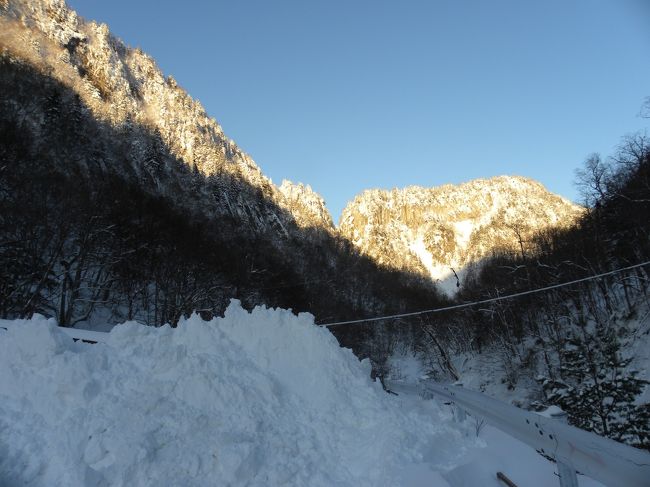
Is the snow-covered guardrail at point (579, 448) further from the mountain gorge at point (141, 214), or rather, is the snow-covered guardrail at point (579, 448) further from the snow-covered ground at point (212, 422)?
the mountain gorge at point (141, 214)

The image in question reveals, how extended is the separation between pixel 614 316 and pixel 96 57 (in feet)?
296

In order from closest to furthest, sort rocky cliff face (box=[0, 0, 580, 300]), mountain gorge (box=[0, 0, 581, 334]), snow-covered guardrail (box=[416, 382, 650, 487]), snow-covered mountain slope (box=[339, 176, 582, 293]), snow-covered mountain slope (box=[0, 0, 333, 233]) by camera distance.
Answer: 1. snow-covered guardrail (box=[416, 382, 650, 487])
2. mountain gorge (box=[0, 0, 581, 334])
3. rocky cliff face (box=[0, 0, 580, 300])
4. snow-covered mountain slope (box=[0, 0, 333, 233])
5. snow-covered mountain slope (box=[339, 176, 582, 293])

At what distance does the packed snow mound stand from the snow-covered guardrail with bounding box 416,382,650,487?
1005mm

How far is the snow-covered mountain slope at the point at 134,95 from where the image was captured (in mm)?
63281

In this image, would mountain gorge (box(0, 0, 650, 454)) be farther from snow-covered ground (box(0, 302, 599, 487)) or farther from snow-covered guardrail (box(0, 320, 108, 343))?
snow-covered guardrail (box(0, 320, 108, 343))

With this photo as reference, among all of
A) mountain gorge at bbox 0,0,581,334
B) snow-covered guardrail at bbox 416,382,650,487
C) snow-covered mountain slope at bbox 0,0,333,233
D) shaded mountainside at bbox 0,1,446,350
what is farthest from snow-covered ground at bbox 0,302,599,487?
snow-covered mountain slope at bbox 0,0,333,233

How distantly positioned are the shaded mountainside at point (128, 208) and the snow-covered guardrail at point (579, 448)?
2337 centimetres

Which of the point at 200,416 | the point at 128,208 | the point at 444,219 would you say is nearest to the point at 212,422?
the point at 200,416

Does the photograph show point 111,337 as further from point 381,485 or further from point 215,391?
point 381,485

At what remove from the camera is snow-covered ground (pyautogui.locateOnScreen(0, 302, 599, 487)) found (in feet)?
13.7

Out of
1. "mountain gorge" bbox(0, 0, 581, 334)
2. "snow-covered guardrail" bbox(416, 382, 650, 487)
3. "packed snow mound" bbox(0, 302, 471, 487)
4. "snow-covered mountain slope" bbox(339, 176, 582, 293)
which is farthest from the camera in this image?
"snow-covered mountain slope" bbox(339, 176, 582, 293)

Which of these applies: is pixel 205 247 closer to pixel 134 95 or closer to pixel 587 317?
pixel 587 317

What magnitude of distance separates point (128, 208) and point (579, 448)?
114 ft

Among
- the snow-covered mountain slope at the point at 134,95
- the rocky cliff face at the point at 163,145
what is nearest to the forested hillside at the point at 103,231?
the rocky cliff face at the point at 163,145
